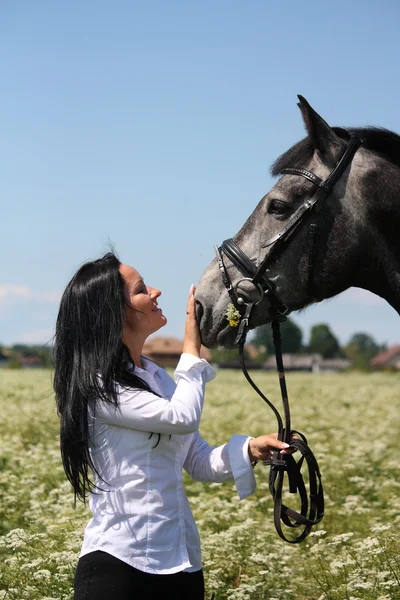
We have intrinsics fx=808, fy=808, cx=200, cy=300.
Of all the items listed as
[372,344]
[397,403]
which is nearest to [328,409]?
[397,403]

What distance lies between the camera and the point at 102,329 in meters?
3.58

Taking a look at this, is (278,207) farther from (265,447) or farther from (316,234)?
(265,447)

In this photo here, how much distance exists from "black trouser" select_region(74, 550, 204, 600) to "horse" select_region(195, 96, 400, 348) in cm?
123

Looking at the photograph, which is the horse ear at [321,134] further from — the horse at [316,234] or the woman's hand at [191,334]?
the woman's hand at [191,334]

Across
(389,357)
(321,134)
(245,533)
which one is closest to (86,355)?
(321,134)

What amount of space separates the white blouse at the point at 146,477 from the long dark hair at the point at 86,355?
0.21 feet

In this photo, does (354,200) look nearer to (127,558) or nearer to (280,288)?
(280,288)

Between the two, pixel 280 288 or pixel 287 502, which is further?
pixel 287 502

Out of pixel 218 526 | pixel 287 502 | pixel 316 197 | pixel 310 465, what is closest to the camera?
pixel 310 465

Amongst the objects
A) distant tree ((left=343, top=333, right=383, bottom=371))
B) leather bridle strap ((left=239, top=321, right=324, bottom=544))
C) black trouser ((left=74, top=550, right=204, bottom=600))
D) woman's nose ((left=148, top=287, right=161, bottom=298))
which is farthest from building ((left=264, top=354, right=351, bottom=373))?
black trouser ((left=74, top=550, right=204, bottom=600))

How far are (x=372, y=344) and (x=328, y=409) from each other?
543 ft

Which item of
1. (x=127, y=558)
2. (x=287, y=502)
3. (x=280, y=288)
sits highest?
(x=280, y=288)

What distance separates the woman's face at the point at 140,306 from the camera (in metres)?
3.66

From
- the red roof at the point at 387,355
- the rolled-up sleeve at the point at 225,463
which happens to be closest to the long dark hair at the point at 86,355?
the rolled-up sleeve at the point at 225,463
